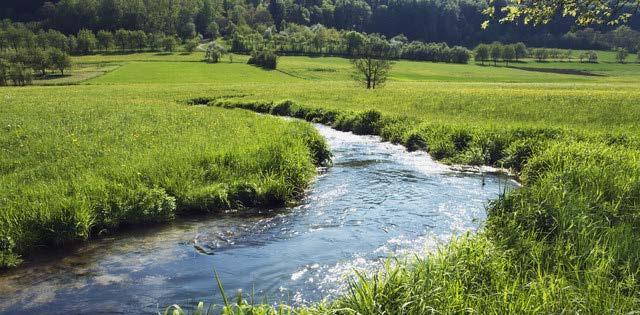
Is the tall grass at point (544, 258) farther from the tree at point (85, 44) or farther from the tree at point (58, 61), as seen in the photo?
the tree at point (85, 44)

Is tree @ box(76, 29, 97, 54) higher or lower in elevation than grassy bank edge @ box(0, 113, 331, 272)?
higher

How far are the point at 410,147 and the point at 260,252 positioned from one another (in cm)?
1456

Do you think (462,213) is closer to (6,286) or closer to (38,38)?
(6,286)

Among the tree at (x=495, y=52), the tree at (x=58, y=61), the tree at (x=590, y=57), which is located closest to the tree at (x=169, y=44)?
the tree at (x=58, y=61)

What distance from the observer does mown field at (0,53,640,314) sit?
6.63 metres

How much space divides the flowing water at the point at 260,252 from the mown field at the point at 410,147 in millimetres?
984

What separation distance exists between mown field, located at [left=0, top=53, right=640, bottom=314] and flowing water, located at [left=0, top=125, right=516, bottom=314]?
0.98m

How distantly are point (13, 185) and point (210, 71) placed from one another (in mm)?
99712

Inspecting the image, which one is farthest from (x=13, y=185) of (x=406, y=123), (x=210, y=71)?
(x=210, y=71)

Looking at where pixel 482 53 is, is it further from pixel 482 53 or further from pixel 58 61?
pixel 58 61

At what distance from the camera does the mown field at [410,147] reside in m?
6.63

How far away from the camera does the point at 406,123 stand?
87.9ft

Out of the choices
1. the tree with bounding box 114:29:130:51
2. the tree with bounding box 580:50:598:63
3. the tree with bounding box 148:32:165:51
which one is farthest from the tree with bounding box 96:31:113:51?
the tree with bounding box 580:50:598:63

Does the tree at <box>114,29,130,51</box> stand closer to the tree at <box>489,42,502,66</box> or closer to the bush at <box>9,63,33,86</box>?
the bush at <box>9,63,33,86</box>
